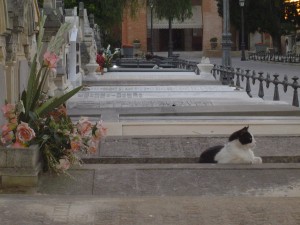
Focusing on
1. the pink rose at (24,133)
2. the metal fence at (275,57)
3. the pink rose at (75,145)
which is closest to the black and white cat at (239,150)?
the pink rose at (75,145)

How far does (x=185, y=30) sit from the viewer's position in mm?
Result: 75000

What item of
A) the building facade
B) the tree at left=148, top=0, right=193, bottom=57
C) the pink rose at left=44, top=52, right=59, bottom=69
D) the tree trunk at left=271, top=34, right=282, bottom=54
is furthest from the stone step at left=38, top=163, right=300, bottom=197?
the building facade

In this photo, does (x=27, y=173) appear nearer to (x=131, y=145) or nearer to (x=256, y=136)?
(x=131, y=145)

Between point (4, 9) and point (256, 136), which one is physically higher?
point (4, 9)

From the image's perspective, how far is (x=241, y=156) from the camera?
7.79 meters

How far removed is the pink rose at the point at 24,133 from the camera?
6691mm

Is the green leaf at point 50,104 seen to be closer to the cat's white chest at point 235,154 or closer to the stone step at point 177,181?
the stone step at point 177,181

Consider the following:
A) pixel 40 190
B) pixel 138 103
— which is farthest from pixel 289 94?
pixel 40 190

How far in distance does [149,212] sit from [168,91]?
13.6 metres

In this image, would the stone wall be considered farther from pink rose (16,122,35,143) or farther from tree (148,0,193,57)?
tree (148,0,193,57)

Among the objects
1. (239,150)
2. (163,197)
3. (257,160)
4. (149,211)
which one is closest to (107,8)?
(257,160)

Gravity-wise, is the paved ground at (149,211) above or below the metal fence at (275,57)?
below

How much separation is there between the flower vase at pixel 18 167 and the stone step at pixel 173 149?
5.69 ft

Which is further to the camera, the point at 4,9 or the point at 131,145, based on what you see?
the point at 131,145
